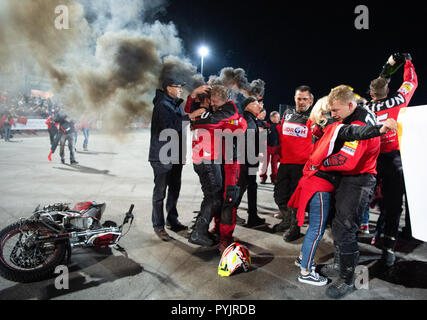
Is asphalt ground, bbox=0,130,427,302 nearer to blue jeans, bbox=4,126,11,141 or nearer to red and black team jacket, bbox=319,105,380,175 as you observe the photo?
red and black team jacket, bbox=319,105,380,175

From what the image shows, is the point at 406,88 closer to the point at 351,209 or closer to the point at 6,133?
the point at 351,209

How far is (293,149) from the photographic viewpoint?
4336 millimetres

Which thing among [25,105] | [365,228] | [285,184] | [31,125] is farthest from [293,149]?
[25,105]

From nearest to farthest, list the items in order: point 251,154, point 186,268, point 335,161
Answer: point 335,161 → point 186,268 → point 251,154

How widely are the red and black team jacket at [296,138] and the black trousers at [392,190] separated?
42.1 inches

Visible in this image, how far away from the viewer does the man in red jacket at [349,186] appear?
8.72 ft

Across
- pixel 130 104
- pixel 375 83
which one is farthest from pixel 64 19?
pixel 375 83

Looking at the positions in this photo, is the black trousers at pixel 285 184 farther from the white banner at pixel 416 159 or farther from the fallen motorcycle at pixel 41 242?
the fallen motorcycle at pixel 41 242

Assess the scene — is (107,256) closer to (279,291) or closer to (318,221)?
(279,291)

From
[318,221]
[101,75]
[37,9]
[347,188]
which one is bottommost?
[318,221]

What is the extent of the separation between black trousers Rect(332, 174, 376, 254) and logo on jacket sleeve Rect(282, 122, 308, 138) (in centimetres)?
168

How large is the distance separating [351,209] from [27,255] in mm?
3338

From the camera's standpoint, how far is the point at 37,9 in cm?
651

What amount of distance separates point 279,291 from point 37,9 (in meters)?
7.92
